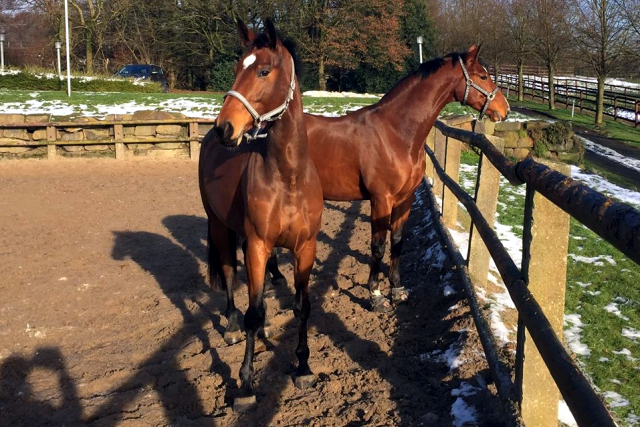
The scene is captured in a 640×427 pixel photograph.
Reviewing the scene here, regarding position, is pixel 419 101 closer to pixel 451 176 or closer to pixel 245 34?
pixel 451 176

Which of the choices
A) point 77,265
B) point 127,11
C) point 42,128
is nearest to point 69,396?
point 77,265

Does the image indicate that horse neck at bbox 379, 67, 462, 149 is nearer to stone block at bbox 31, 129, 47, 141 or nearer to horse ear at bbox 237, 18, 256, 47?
horse ear at bbox 237, 18, 256, 47

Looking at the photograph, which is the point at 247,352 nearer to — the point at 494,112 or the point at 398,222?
the point at 398,222

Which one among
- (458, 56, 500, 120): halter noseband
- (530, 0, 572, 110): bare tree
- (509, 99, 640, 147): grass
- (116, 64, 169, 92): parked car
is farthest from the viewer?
(530, 0, 572, 110): bare tree

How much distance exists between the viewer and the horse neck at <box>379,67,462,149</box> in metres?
4.99

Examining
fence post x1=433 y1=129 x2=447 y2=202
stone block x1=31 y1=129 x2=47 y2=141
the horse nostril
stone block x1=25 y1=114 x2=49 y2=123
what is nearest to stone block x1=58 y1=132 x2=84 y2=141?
stone block x1=31 y1=129 x2=47 y2=141

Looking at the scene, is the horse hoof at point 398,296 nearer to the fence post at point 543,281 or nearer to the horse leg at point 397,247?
the horse leg at point 397,247

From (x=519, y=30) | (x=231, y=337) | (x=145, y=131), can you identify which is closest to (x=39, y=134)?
(x=145, y=131)

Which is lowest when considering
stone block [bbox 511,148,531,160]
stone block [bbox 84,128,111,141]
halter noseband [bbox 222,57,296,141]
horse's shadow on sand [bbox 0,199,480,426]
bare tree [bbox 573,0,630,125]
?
horse's shadow on sand [bbox 0,199,480,426]

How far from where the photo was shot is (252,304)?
3496 mm

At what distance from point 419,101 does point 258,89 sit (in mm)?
2424

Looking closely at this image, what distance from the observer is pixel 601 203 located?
1565 millimetres

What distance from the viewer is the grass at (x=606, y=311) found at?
3500mm

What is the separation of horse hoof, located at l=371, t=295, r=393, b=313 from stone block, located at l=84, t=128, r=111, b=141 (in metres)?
10.6
